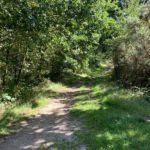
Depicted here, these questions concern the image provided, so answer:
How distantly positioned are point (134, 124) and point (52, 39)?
458 cm

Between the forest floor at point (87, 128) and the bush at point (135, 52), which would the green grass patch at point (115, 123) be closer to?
the forest floor at point (87, 128)

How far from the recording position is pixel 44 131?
10680 millimetres

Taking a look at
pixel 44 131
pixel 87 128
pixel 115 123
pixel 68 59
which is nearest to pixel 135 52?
pixel 68 59

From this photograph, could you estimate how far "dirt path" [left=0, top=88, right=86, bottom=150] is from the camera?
9318mm

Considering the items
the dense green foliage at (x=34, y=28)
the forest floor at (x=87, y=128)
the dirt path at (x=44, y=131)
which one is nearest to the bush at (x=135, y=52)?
the dense green foliage at (x=34, y=28)

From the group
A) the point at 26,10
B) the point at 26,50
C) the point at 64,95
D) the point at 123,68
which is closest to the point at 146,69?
the point at 123,68

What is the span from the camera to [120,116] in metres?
11.9

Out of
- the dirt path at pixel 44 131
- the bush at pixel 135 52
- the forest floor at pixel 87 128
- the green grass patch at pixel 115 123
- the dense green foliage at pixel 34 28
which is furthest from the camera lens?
the bush at pixel 135 52

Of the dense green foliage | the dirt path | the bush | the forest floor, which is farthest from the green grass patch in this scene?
the bush

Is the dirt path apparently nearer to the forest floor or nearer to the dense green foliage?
the forest floor

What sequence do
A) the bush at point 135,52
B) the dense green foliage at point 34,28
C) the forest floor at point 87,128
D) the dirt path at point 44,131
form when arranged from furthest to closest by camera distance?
the bush at point 135,52 < the dense green foliage at point 34,28 < the dirt path at point 44,131 < the forest floor at point 87,128

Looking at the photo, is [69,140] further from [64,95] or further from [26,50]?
[64,95]

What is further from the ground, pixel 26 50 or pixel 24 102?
pixel 26 50

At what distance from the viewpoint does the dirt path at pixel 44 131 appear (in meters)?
9.32
